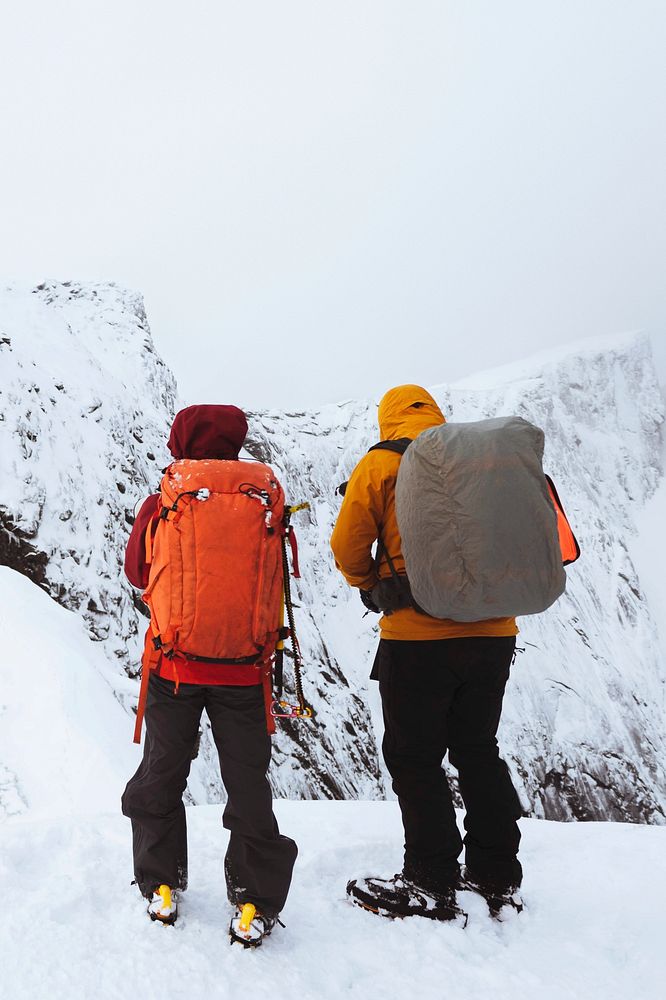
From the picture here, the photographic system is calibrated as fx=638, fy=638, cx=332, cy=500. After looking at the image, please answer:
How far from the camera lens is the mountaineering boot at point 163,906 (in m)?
2.69

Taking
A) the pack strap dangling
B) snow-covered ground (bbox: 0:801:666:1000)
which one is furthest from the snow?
the pack strap dangling

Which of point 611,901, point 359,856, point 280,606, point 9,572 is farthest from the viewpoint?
point 9,572

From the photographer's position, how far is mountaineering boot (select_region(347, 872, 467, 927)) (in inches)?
120

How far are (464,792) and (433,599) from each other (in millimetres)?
1172

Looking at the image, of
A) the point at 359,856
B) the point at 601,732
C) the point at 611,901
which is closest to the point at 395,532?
the point at 359,856

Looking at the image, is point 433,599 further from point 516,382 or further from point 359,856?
point 516,382

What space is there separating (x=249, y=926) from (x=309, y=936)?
1.09 ft

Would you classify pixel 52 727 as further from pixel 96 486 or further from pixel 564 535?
pixel 96 486

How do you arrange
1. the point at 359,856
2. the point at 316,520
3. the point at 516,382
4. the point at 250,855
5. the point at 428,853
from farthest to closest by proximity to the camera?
1. the point at 516,382
2. the point at 316,520
3. the point at 359,856
4. the point at 428,853
5. the point at 250,855

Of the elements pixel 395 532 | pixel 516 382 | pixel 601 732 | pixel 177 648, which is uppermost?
pixel 516 382

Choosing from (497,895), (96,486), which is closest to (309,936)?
(497,895)

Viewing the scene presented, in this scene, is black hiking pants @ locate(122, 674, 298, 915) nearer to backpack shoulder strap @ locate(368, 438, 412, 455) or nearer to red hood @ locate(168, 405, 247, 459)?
red hood @ locate(168, 405, 247, 459)

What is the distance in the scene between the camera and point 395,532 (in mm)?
3299

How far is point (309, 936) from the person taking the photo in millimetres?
2793
